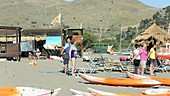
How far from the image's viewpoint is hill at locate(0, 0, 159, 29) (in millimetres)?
120062

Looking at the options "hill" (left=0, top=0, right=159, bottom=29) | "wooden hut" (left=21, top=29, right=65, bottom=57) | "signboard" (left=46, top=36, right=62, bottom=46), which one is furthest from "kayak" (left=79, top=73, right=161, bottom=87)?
"hill" (left=0, top=0, right=159, bottom=29)

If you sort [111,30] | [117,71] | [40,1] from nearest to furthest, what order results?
1. [117,71]
2. [111,30]
3. [40,1]

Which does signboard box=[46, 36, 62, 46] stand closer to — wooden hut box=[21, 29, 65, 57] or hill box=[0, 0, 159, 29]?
wooden hut box=[21, 29, 65, 57]

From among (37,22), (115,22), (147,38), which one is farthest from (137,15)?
(147,38)

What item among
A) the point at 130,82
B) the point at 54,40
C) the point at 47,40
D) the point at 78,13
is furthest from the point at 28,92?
the point at 78,13

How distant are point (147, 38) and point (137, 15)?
11666 cm

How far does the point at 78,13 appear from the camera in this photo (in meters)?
140

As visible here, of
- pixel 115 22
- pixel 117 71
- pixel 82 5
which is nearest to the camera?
pixel 117 71

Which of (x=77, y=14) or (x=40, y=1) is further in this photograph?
(x=40, y=1)

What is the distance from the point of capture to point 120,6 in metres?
156

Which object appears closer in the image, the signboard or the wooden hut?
the signboard

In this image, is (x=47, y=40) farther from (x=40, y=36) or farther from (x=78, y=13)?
(x=78, y=13)

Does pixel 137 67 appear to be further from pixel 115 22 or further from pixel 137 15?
pixel 137 15

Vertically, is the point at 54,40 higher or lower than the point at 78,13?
lower
